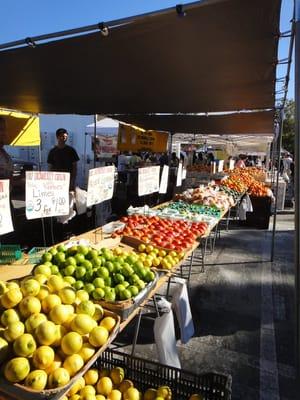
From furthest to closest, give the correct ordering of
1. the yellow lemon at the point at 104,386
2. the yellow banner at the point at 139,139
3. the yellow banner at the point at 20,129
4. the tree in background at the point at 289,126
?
the tree in background at the point at 289,126
the yellow banner at the point at 139,139
the yellow banner at the point at 20,129
the yellow lemon at the point at 104,386

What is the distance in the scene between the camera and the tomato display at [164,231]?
3.46 metres

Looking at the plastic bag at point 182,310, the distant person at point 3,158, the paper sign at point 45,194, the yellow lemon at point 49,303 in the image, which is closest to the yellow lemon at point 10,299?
the yellow lemon at point 49,303

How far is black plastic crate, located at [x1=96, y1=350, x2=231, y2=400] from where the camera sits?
1.97 m

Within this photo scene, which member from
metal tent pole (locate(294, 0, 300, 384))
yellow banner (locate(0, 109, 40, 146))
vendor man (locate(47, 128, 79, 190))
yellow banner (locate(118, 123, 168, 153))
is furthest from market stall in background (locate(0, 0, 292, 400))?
yellow banner (locate(118, 123, 168, 153))

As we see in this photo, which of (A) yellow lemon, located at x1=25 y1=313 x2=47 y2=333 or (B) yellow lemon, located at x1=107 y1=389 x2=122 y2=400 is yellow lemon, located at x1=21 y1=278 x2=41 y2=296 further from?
(B) yellow lemon, located at x1=107 y1=389 x2=122 y2=400

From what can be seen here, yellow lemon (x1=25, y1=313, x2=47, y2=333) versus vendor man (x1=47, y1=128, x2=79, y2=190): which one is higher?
vendor man (x1=47, y1=128, x2=79, y2=190)

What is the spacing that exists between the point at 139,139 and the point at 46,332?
28.0 feet

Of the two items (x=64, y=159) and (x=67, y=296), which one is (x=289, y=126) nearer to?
(x=64, y=159)

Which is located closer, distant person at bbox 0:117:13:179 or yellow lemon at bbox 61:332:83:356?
yellow lemon at bbox 61:332:83:356

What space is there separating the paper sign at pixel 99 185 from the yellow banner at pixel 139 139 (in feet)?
17.3

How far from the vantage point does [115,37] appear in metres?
2.54

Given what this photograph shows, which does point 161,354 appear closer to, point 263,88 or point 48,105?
point 263,88

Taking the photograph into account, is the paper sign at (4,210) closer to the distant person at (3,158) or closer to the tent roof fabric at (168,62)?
the tent roof fabric at (168,62)

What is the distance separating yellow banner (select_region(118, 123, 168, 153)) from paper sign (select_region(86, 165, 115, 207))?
527cm
